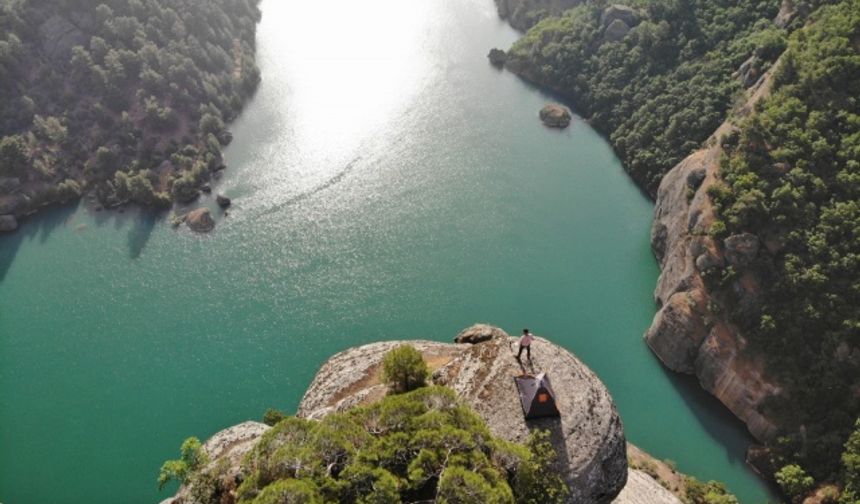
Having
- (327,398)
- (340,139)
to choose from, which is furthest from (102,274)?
(327,398)

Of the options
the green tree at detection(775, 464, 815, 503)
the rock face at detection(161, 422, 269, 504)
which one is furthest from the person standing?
the green tree at detection(775, 464, 815, 503)

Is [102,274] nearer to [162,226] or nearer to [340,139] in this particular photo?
[162,226]

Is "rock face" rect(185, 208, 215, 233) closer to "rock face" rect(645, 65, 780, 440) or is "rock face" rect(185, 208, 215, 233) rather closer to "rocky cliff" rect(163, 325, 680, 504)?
"rocky cliff" rect(163, 325, 680, 504)

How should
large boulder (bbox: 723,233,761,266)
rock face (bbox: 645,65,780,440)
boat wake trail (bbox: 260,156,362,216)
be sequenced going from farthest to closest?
boat wake trail (bbox: 260,156,362,216) < large boulder (bbox: 723,233,761,266) < rock face (bbox: 645,65,780,440)

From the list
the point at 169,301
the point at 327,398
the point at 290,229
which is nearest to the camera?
the point at 327,398

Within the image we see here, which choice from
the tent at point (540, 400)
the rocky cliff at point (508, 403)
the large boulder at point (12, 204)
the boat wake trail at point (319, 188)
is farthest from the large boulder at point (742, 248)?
the large boulder at point (12, 204)

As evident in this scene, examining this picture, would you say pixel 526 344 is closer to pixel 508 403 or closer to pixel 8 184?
pixel 508 403
